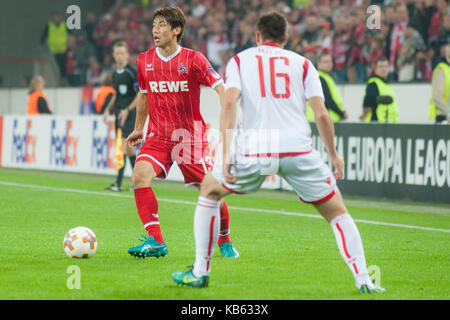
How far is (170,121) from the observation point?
7883 mm

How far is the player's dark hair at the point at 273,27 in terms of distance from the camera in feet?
19.4

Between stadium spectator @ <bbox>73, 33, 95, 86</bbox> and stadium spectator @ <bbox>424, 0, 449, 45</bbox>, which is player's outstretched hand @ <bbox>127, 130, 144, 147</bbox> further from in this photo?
stadium spectator @ <bbox>73, 33, 95, 86</bbox>

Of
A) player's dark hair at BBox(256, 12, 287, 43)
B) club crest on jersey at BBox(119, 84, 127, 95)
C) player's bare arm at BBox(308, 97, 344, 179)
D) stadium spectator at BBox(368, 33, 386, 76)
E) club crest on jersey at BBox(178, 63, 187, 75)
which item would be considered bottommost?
player's bare arm at BBox(308, 97, 344, 179)

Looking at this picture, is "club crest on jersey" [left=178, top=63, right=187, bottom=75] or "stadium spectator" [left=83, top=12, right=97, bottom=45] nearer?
"club crest on jersey" [left=178, top=63, right=187, bottom=75]

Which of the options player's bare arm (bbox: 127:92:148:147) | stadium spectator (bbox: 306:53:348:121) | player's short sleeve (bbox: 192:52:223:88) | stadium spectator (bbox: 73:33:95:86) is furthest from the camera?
stadium spectator (bbox: 73:33:95:86)

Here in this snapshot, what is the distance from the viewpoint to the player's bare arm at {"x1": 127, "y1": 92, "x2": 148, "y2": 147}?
25.7 ft

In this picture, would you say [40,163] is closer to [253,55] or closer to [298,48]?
[298,48]

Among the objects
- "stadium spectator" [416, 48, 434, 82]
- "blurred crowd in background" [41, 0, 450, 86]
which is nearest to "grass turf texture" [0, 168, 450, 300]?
"stadium spectator" [416, 48, 434, 82]

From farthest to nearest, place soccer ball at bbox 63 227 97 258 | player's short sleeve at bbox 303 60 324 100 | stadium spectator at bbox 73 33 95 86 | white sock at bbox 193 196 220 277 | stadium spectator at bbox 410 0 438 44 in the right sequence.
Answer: stadium spectator at bbox 73 33 95 86, stadium spectator at bbox 410 0 438 44, soccer ball at bbox 63 227 97 258, white sock at bbox 193 196 220 277, player's short sleeve at bbox 303 60 324 100

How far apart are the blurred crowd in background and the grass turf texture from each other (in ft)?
14.9

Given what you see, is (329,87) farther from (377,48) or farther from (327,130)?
(327,130)

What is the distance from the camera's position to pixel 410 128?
1334cm

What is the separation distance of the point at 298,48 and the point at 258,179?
41.3 feet

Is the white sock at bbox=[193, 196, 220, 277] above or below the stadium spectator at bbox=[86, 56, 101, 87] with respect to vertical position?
below
